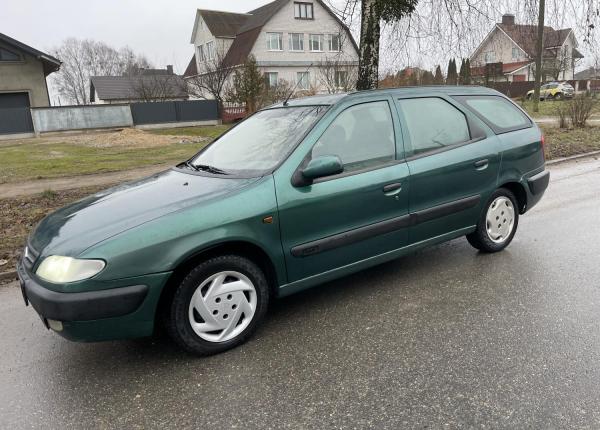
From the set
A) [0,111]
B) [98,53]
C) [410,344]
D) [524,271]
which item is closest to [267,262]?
[410,344]

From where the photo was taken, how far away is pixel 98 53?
78.3m

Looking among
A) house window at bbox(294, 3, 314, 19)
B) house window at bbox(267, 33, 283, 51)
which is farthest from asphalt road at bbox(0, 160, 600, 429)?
house window at bbox(294, 3, 314, 19)

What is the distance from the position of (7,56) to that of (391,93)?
1142 inches

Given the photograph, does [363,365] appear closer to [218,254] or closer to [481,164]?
[218,254]

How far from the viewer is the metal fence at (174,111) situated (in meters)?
27.2

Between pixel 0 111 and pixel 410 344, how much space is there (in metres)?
26.3

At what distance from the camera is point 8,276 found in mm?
4781

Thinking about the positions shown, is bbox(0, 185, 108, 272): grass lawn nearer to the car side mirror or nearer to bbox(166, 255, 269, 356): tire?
bbox(166, 255, 269, 356): tire

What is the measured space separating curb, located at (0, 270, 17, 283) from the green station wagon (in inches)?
64.9

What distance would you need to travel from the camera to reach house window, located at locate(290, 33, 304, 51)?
42.3 m

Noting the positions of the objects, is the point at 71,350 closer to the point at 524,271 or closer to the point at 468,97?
the point at 524,271

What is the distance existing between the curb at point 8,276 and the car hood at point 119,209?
64.9 inches

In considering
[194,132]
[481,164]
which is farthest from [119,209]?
[194,132]

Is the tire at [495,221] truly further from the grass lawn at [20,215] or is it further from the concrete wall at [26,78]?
the concrete wall at [26,78]
